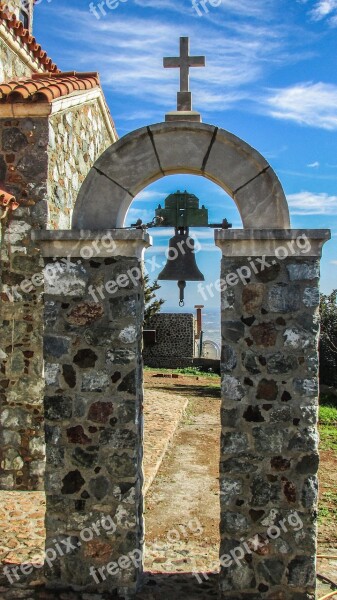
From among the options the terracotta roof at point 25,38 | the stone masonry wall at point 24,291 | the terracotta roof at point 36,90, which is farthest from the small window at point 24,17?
the stone masonry wall at point 24,291

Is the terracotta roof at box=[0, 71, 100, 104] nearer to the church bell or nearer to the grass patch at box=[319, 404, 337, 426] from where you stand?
the church bell

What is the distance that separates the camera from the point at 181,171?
432 cm

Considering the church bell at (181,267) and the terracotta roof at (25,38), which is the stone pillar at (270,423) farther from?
the terracotta roof at (25,38)

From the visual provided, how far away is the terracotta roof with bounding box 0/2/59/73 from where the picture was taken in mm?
8177

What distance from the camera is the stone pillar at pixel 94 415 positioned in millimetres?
4301

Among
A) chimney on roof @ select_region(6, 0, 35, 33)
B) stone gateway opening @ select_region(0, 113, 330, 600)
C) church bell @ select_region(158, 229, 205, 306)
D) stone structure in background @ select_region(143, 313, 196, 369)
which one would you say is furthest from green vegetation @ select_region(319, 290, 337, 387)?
stone gateway opening @ select_region(0, 113, 330, 600)

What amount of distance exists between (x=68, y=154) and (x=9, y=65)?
2.06 metres

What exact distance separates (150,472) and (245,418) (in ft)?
12.3

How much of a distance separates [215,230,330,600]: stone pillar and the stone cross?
1.12m

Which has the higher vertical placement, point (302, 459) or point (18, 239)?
point (18, 239)

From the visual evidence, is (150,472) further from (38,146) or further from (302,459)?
(38,146)

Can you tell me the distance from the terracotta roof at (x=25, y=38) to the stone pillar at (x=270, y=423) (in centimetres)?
587

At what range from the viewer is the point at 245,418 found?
166 inches

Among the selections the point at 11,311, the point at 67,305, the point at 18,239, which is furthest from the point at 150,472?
the point at 67,305
